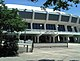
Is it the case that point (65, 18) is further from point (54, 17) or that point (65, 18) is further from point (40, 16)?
point (40, 16)

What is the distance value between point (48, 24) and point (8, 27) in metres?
80.1

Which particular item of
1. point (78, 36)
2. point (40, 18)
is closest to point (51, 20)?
point (40, 18)

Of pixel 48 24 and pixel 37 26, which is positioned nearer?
pixel 37 26

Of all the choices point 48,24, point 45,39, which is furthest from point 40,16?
point 48,24

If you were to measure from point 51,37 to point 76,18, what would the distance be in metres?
20.0

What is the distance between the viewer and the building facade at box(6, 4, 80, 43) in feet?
302

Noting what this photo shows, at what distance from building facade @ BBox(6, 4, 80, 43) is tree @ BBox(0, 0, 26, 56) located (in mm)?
59114

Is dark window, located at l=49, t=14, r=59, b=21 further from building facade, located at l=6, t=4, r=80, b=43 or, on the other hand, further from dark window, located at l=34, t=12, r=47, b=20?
dark window, located at l=34, t=12, r=47, b=20

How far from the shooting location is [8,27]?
26.5 metres

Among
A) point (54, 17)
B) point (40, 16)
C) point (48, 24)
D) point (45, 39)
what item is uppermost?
point (40, 16)

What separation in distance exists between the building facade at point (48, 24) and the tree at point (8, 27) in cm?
5911

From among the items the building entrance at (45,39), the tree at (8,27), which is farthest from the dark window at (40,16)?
the tree at (8,27)

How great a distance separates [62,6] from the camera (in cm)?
1675

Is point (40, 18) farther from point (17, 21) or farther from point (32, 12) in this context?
point (17, 21)
